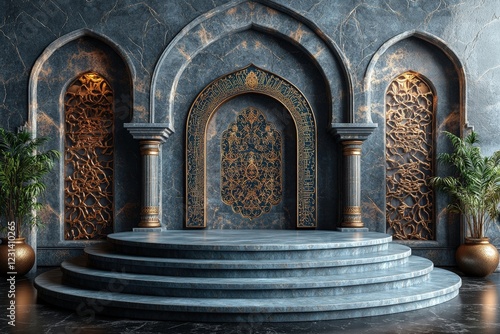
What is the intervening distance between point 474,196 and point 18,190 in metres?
6.56

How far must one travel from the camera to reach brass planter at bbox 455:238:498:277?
7.91 m

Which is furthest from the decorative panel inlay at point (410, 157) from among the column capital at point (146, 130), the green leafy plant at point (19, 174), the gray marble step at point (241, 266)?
the green leafy plant at point (19, 174)

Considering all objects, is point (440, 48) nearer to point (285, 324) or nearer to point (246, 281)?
point (246, 281)

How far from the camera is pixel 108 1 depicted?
28.6ft

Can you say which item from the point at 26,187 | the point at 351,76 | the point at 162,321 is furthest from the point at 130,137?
the point at 162,321

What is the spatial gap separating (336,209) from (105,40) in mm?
4491

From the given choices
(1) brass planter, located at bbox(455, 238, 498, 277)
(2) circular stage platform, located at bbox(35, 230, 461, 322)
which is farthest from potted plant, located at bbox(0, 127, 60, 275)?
(1) brass planter, located at bbox(455, 238, 498, 277)

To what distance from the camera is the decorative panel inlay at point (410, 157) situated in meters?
8.93

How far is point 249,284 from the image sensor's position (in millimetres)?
5555

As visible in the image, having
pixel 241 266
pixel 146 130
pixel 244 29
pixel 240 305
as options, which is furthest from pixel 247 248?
pixel 244 29

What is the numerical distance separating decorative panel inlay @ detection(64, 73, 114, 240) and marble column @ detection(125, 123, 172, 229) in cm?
61

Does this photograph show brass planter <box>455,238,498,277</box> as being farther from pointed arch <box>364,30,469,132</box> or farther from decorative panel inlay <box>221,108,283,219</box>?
decorative panel inlay <box>221,108,283,219</box>

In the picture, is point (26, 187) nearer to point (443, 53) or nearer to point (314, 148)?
point (314, 148)

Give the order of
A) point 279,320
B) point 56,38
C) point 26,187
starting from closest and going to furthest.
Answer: point 279,320, point 26,187, point 56,38
